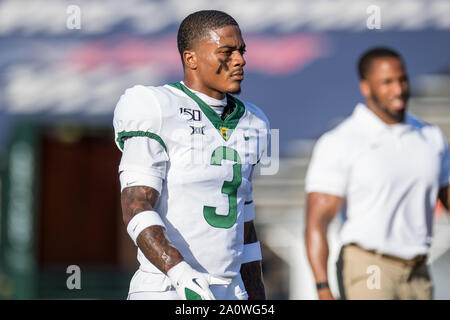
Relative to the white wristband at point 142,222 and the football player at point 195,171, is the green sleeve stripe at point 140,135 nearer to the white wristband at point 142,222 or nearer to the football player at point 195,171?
the football player at point 195,171

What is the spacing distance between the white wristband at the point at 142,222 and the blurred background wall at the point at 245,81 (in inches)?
109

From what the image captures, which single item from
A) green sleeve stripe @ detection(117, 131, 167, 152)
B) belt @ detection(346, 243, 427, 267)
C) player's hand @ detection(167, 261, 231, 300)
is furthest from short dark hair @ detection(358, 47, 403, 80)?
player's hand @ detection(167, 261, 231, 300)

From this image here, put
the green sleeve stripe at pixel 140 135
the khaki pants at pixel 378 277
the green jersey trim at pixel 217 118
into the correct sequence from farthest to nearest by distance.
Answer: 1. the khaki pants at pixel 378 277
2. the green jersey trim at pixel 217 118
3. the green sleeve stripe at pixel 140 135

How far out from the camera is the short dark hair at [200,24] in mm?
2584

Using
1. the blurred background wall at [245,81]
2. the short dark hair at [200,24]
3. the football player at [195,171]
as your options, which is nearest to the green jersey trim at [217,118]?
the football player at [195,171]

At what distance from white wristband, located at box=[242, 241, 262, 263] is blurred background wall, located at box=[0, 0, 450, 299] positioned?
237 cm

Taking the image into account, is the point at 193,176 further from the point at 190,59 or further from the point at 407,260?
the point at 407,260

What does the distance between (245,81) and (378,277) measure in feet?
6.18

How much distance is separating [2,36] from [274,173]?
6.69ft

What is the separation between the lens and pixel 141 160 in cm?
234

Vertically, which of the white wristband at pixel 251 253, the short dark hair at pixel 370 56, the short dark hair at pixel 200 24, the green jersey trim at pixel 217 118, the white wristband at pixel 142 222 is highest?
the short dark hair at pixel 370 56

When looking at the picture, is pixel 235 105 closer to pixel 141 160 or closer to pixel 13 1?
pixel 141 160
